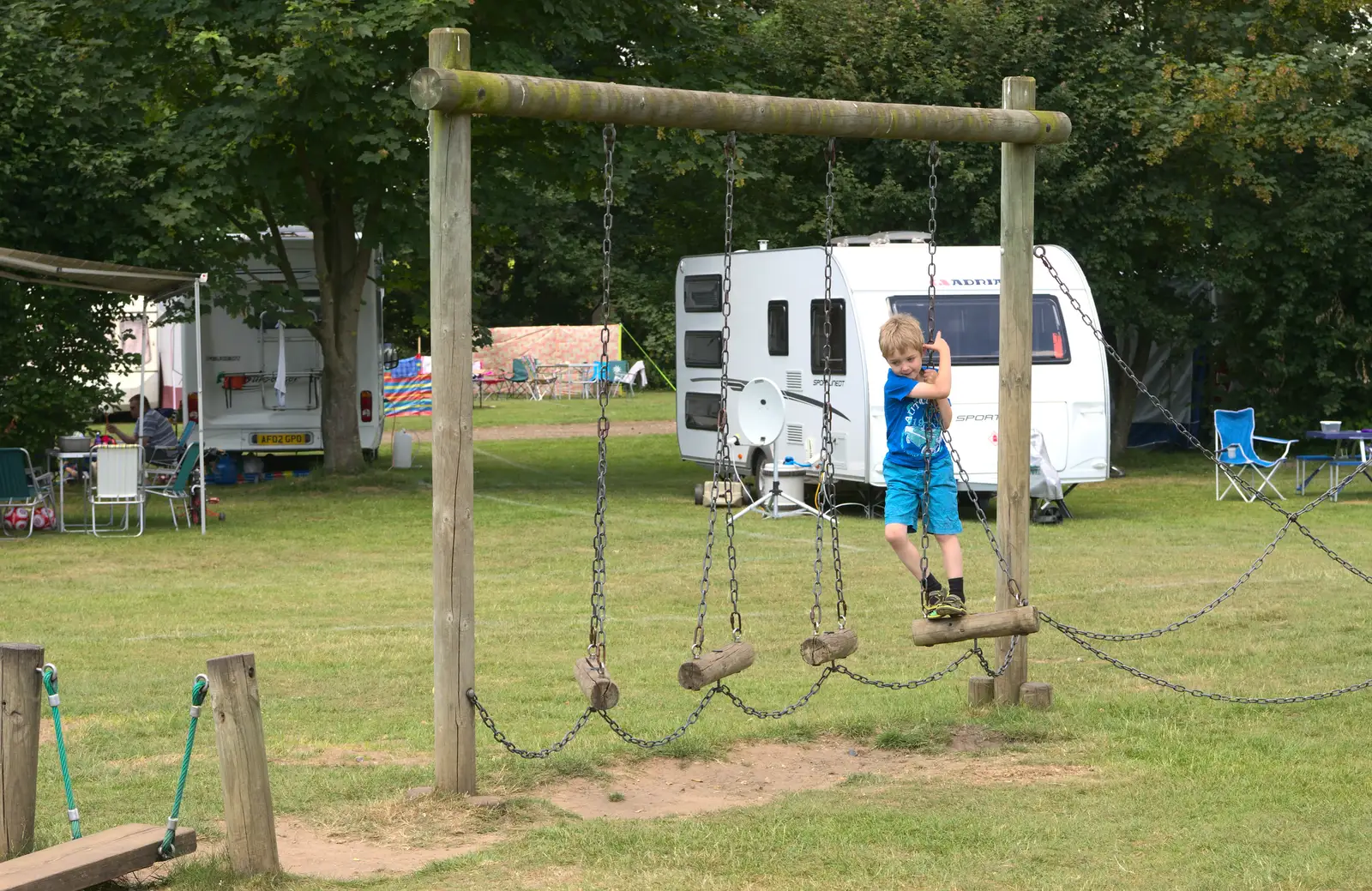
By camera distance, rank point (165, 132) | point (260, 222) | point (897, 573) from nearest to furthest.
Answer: point (897, 573) → point (165, 132) → point (260, 222)

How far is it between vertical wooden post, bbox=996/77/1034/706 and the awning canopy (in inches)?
352

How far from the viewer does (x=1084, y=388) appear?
53.9 ft

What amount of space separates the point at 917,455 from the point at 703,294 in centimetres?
1151

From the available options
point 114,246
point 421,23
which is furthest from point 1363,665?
point 114,246

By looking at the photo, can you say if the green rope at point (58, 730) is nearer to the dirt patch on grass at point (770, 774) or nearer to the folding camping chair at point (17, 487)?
the dirt patch on grass at point (770, 774)

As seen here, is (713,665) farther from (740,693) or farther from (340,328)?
(340,328)

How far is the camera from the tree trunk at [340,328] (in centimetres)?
2025

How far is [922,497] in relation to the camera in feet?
25.1

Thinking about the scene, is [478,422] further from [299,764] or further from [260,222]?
[299,764]

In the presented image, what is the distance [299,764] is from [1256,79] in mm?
16207

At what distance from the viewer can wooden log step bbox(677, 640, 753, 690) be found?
6445 millimetres

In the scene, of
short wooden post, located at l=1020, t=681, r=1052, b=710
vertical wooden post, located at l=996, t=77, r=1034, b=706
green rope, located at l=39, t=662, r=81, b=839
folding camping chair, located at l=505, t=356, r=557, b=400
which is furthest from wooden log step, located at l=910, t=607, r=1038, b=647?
folding camping chair, located at l=505, t=356, r=557, b=400

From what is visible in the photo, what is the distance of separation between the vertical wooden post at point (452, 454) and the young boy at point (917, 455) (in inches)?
80.4

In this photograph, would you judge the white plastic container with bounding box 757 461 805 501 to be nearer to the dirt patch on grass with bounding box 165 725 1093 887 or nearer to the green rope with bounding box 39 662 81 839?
the dirt patch on grass with bounding box 165 725 1093 887
